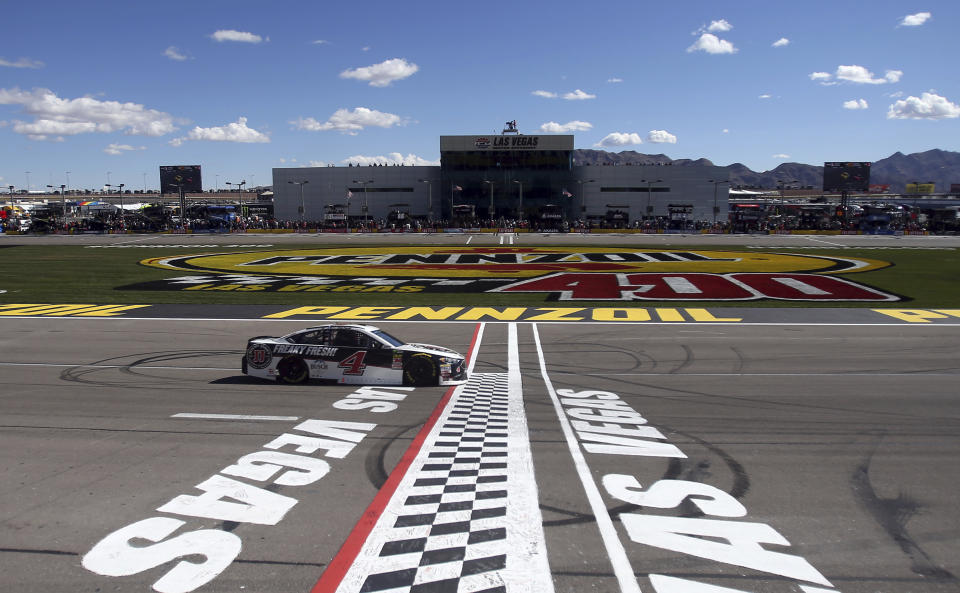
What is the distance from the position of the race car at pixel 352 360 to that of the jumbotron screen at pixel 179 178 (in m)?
110

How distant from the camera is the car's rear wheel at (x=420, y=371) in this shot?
13516 mm

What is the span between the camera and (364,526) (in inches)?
273

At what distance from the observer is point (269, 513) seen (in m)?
7.28

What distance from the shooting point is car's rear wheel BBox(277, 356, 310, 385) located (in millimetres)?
13773

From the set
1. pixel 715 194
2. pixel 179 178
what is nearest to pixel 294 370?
pixel 715 194

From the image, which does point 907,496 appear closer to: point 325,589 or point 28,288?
point 325,589

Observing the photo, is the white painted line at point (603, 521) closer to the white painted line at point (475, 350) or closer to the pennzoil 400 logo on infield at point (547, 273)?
the white painted line at point (475, 350)

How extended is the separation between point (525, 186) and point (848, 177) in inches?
2412

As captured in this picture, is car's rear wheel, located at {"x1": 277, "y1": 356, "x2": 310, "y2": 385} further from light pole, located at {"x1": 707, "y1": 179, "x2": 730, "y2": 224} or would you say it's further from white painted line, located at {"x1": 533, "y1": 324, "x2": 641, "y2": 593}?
light pole, located at {"x1": 707, "y1": 179, "x2": 730, "y2": 224}

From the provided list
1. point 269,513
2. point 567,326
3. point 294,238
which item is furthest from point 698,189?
point 269,513

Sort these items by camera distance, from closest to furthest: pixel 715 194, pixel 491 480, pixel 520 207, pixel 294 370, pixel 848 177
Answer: pixel 491 480 → pixel 294 370 → pixel 520 207 → pixel 715 194 → pixel 848 177

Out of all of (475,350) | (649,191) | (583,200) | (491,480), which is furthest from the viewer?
(583,200)

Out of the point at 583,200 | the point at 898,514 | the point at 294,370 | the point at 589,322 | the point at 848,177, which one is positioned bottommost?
the point at 898,514

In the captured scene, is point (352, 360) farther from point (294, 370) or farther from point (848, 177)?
point (848, 177)
